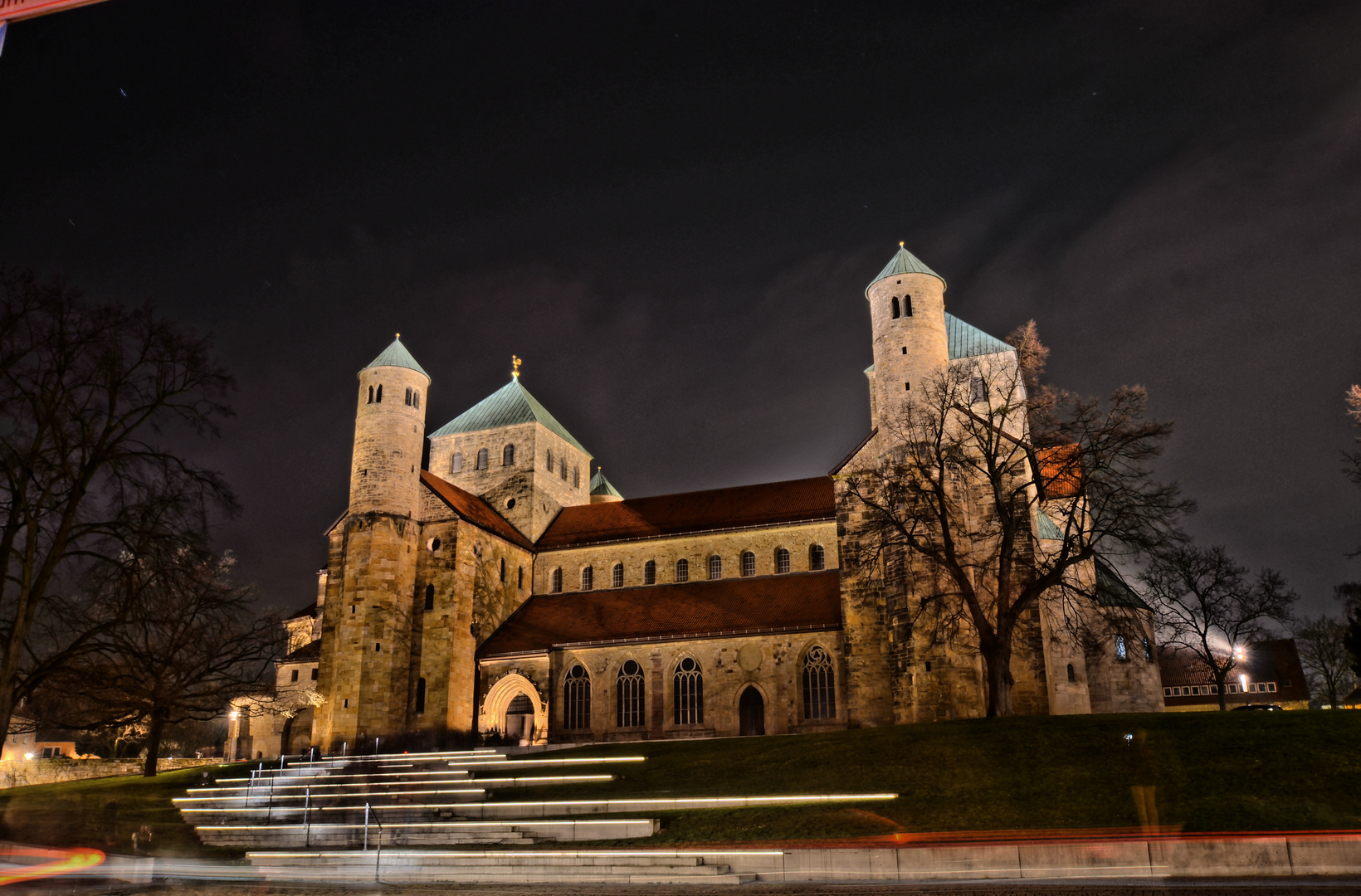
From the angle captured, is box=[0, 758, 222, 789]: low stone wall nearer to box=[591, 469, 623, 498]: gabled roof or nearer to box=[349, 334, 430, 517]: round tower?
box=[349, 334, 430, 517]: round tower

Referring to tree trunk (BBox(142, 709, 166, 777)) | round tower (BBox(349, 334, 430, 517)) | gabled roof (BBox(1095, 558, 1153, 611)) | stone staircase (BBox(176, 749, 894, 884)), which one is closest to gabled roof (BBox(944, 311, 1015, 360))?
gabled roof (BBox(1095, 558, 1153, 611))

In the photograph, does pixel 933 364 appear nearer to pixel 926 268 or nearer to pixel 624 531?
pixel 926 268

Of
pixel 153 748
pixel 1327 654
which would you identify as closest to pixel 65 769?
pixel 153 748

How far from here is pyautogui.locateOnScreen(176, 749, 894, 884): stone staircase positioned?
18.6 metres

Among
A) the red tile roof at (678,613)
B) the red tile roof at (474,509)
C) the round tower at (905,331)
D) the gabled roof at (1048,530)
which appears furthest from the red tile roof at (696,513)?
the gabled roof at (1048,530)

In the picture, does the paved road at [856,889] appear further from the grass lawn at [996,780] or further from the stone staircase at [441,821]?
the grass lawn at [996,780]

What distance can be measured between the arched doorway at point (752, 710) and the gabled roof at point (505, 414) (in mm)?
21300

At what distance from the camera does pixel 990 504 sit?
124 feet

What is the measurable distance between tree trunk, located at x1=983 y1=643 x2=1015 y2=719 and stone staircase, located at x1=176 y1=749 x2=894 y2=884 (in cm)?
1013

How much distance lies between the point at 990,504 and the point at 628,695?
1707cm

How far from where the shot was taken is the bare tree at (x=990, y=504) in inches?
1165

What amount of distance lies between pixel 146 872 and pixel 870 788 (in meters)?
15.2

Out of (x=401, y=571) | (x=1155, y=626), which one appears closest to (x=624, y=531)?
(x=401, y=571)

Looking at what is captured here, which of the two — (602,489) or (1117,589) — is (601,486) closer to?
(602,489)
